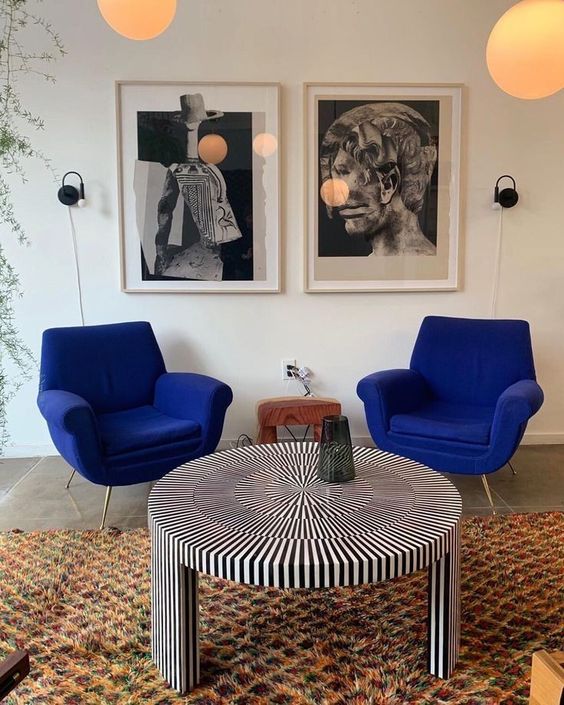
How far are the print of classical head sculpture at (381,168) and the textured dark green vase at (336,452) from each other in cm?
194

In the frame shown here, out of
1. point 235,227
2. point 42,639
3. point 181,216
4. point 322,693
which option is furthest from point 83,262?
point 322,693

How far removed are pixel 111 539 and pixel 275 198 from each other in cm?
209

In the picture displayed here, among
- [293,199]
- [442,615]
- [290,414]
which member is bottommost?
[442,615]

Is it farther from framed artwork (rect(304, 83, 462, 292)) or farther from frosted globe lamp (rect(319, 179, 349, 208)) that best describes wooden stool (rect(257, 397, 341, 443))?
frosted globe lamp (rect(319, 179, 349, 208))

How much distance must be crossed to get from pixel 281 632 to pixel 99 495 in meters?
1.46

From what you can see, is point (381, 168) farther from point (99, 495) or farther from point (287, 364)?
point (99, 495)

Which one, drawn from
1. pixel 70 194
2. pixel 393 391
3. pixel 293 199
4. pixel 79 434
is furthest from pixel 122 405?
Answer: pixel 293 199

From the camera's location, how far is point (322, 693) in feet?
4.95

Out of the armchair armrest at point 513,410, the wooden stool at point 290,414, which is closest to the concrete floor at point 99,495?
the armchair armrest at point 513,410

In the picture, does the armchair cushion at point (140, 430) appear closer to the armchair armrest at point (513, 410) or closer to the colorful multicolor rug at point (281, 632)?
the colorful multicolor rug at point (281, 632)

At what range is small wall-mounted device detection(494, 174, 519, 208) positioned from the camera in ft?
11.2

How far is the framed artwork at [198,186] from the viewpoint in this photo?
3.33 meters

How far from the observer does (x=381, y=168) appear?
3418 millimetres

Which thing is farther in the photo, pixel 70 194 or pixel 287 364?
pixel 287 364
